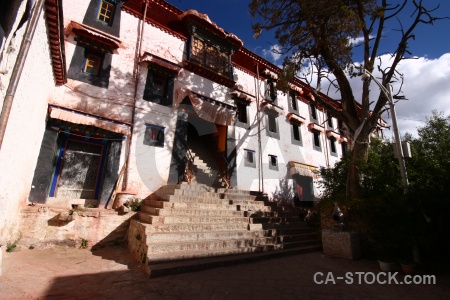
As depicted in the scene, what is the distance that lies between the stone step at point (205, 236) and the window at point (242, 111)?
7.68 metres

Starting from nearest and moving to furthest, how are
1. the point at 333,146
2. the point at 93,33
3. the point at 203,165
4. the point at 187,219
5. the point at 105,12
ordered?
the point at 187,219 < the point at 93,33 < the point at 105,12 < the point at 203,165 < the point at 333,146

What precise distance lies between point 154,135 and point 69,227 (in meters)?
4.62

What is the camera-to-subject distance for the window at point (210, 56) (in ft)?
39.4

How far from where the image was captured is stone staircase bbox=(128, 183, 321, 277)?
493 cm

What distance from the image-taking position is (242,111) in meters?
13.5

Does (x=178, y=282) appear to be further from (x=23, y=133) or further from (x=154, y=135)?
(x=154, y=135)

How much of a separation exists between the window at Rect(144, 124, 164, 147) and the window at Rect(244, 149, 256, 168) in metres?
4.89

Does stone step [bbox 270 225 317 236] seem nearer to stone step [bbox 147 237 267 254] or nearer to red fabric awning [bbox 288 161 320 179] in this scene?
stone step [bbox 147 237 267 254]

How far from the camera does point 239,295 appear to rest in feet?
11.9

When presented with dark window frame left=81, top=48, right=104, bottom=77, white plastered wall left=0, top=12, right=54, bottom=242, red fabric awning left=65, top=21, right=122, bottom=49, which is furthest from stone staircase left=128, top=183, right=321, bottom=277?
red fabric awning left=65, top=21, right=122, bottom=49

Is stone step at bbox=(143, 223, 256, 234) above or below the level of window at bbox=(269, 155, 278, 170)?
below

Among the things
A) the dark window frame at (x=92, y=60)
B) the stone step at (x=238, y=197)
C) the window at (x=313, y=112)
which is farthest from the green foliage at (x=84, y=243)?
the window at (x=313, y=112)

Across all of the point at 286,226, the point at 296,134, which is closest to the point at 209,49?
the point at 296,134

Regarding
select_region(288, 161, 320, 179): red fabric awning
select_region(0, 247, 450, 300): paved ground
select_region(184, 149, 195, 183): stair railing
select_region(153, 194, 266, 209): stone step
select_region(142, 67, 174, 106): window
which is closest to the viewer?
select_region(0, 247, 450, 300): paved ground
